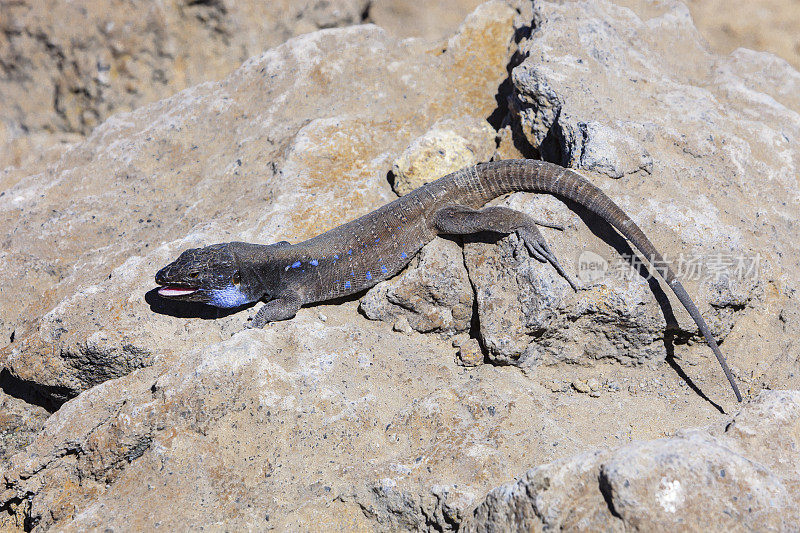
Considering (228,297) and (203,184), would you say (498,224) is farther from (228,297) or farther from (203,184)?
(203,184)

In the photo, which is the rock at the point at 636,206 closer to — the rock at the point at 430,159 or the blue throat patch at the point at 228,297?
the rock at the point at 430,159

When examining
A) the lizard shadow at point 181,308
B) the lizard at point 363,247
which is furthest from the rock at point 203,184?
the lizard at point 363,247

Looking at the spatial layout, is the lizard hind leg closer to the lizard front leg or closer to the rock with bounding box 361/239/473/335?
the rock with bounding box 361/239/473/335

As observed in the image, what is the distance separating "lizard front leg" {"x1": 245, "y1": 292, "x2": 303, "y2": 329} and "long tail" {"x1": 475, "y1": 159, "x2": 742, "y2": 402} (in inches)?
96.7

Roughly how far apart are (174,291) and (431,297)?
2626mm

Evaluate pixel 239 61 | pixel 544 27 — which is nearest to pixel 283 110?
pixel 544 27

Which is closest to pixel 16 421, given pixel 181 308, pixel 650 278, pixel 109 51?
pixel 181 308

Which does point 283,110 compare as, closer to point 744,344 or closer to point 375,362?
point 375,362

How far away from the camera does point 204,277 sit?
579 cm

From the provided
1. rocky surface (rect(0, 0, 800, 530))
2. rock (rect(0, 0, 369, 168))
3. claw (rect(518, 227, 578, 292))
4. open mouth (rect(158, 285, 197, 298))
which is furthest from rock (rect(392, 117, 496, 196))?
rock (rect(0, 0, 369, 168))

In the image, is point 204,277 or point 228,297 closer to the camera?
point 204,277

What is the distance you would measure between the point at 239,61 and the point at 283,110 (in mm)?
5503

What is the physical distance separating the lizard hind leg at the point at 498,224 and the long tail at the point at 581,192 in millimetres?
476

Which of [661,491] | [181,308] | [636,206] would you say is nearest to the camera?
[661,491]
